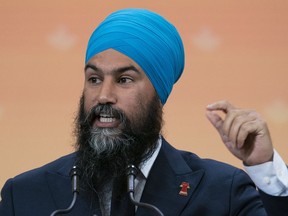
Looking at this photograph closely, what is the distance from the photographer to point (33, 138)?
13.1 ft

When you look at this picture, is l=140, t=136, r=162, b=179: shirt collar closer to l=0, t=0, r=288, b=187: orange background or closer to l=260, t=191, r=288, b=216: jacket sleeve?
l=260, t=191, r=288, b=216: jacket sleeve

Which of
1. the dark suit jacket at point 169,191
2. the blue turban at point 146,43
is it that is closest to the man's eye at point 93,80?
the blue turban at point 146,43

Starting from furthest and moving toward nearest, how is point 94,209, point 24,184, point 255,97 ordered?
point 255,97, point 24,184, point 94,209

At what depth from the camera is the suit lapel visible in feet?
9.61

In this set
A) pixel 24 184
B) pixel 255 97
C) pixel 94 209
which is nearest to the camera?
pixel 94 209

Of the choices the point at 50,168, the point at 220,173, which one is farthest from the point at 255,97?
the point at 50,168

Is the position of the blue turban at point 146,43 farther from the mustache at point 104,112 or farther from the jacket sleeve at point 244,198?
the jacket sleeve at point 244,198

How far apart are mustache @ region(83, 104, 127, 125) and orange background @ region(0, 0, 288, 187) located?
88 centimetres

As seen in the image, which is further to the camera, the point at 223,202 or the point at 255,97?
the point at 255,97

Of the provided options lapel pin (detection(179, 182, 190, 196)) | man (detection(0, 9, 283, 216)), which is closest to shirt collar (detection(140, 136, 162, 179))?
man (detection(0, 9, 283, 216))

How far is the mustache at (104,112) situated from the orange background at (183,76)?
2.90 ft

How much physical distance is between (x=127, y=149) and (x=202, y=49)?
3.44ft

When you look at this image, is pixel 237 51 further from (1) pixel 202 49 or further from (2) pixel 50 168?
(2) pixel 50 168

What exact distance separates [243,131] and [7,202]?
3.20 ft
